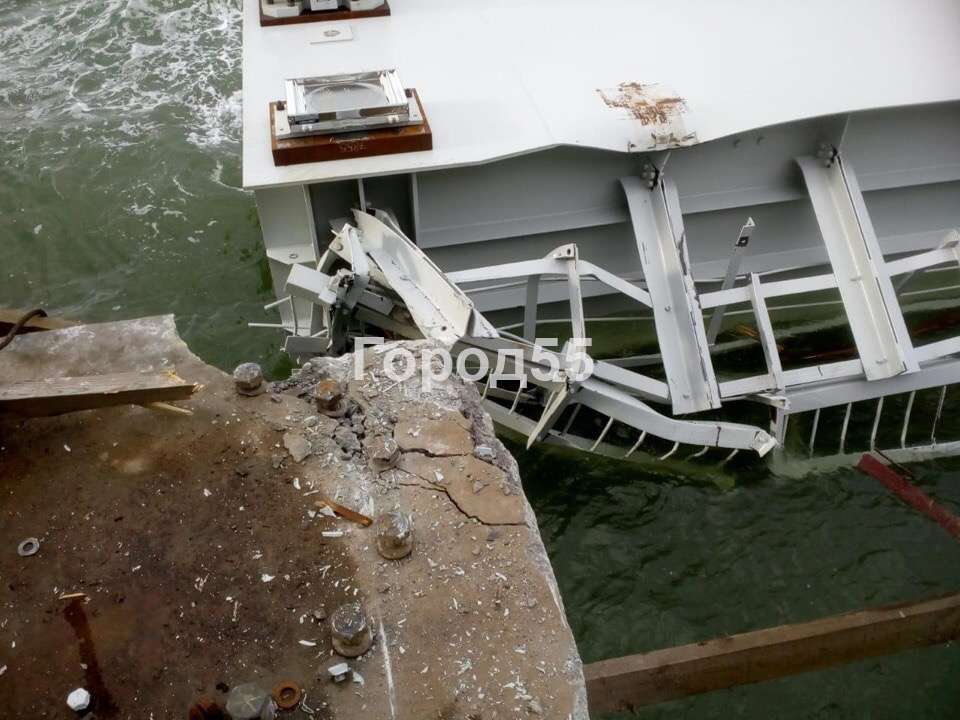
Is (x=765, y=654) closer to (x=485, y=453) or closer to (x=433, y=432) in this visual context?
(x=485, y=453)

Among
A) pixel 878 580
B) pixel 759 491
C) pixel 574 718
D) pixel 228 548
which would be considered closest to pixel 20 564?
pixel 228 548

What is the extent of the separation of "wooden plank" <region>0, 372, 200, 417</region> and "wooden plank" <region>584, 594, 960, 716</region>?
212 cm

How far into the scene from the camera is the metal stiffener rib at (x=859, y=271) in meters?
4.86

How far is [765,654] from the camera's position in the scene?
3633 millimetres

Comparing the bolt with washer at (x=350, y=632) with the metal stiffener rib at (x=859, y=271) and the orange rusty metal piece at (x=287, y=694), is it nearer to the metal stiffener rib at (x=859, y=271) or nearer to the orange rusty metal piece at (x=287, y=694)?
the orange rusty metal piece at (x=287, y=694)

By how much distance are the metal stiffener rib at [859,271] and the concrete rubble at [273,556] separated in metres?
2.93

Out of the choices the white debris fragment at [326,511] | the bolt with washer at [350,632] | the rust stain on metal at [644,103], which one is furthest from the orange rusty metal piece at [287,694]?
the rust stain on metal at [644,103]

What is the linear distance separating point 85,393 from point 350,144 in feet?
7.80

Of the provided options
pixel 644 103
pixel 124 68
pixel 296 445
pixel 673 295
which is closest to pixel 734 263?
pixel 673 295

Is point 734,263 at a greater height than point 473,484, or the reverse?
point 473,484

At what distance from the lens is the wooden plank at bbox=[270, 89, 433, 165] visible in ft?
15.4

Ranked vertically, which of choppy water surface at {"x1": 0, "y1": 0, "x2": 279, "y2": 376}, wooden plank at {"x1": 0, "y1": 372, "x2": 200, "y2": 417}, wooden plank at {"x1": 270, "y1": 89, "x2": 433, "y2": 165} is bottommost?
choppy water surface at {"x1": 0, "y1": 0, "x2": 279, "y2": 376}

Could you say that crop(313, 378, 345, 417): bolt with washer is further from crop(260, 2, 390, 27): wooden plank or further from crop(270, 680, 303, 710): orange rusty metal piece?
crop(260, 2, 390, 27): wooden plank

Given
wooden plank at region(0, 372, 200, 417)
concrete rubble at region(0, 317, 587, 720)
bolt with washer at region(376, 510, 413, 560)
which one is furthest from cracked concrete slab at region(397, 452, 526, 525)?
wooden plank at region(0, 372, 200, 417)
